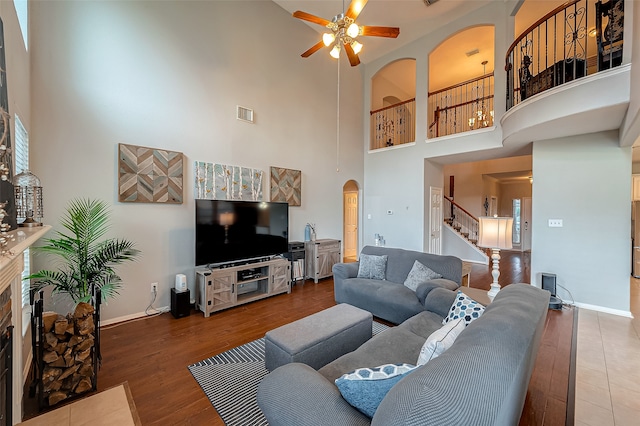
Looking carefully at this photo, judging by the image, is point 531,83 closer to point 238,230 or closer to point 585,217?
point 585,217

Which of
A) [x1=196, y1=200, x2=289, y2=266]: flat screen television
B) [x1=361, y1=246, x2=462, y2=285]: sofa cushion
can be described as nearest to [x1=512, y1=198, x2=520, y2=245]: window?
[x1=361, y1=246, x2=462, y2=285]: sofa cushion

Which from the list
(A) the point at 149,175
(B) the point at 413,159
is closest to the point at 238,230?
(A) the point at 149,175

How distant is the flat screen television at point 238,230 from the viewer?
147 inches

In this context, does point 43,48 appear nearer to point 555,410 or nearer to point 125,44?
point 125,44

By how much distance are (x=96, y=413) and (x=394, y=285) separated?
119 inches

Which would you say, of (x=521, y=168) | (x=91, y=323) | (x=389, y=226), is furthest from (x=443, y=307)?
(x=521, y=168)

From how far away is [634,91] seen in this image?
8.18 ft

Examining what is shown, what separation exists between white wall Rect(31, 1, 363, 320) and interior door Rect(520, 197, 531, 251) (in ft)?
27.3

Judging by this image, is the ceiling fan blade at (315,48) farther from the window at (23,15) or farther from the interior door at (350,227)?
the interior door at (350,227)

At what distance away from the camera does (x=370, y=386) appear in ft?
3.67

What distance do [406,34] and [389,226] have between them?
436 centimetres

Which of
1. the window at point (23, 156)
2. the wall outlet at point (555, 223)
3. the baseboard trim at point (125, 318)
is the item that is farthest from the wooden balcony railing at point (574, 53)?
the baseboard trim at point (125, 318)

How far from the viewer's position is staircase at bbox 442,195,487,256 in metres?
7.95

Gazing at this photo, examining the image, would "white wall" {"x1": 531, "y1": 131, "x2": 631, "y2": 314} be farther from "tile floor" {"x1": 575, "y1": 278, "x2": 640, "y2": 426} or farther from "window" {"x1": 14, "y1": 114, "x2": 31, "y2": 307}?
"window" {"x1": 14, "y1": 114, "x2": 31, "y2": 307}
